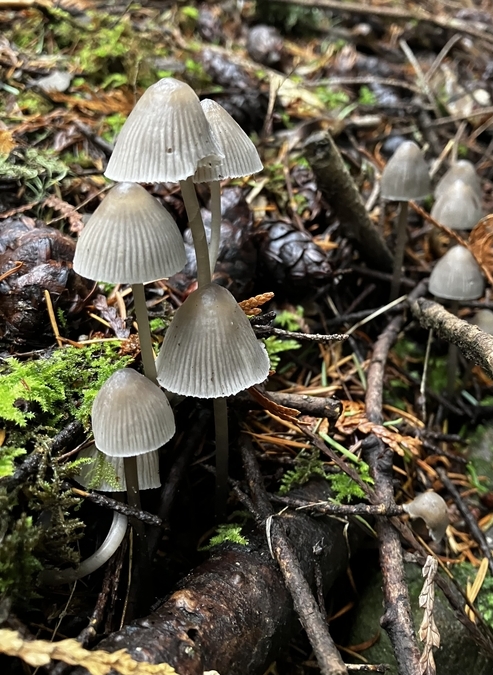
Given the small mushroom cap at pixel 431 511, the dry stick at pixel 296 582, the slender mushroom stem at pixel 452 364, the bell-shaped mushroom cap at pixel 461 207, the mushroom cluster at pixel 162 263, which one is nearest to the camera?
the dry stick at pixel 296 582

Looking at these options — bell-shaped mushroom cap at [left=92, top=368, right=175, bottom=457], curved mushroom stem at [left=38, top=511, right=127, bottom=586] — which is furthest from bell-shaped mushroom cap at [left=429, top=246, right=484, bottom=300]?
curved mushroom stem at [left=38, top=511, right=127, bottom=586]

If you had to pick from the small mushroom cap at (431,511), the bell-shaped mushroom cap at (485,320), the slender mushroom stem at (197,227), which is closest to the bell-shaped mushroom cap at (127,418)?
the slender mushroom stem at (197,227)

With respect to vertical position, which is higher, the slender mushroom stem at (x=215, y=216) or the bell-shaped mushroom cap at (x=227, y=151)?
the bell-shaped mushroom cap at (x=227, y=151)

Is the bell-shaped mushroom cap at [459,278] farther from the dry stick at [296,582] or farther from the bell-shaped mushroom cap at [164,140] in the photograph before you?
the bell-shaped mushroom cap at [164,140]

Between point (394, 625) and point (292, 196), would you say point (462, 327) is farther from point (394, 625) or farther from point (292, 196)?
point (292, 196)

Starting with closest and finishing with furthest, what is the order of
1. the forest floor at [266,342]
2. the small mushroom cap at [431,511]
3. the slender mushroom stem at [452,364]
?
the forest floor at [266,342] → the small mushroom cap at [431,511] → the slender mushroom stem at [452,364]

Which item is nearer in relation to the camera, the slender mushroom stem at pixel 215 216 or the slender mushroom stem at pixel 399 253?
the slender mushroom stem at pixel 215 216

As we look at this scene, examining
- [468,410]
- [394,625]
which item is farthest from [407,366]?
[394,625]
